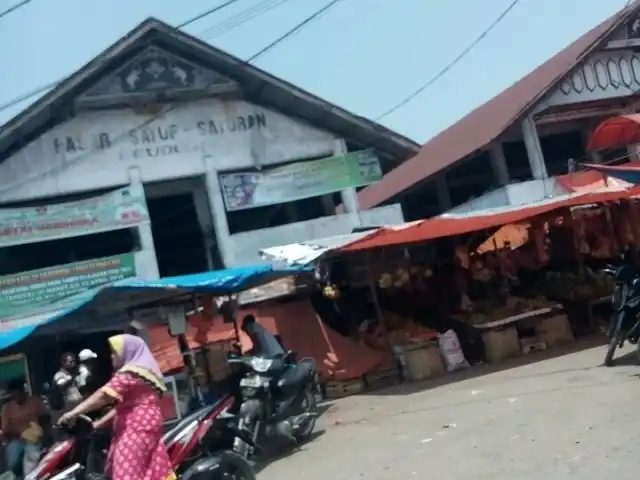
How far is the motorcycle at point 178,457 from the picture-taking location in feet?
20.5

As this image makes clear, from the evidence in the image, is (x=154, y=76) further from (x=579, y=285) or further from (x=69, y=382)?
(x=579, y=285)

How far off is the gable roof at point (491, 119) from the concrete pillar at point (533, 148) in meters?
0.44

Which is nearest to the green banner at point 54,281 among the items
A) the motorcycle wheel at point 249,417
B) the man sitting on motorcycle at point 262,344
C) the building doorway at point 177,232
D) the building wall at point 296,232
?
the building wall at point 296,232

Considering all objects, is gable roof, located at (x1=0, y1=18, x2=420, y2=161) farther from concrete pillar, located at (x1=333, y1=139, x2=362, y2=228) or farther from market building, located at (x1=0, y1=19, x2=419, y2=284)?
concrete pillar, located at (x1=333, y1=139, x2=362, y2=228)

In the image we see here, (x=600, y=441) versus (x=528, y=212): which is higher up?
(x=528, y=212)

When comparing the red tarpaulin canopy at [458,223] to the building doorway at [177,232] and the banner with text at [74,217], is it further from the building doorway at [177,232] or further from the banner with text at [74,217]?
the building doorway at [177,232]

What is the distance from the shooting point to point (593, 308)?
13.6m

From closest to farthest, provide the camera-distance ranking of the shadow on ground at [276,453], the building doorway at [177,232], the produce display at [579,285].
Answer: the shadow on ground at [276,453]
the produce display at [579,285]
the building doorway at [177,232]

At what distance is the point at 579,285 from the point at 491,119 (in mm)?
5963

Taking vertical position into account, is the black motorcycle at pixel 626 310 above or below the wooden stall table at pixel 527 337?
above

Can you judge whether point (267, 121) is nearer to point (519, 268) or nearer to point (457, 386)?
point (519, 268)

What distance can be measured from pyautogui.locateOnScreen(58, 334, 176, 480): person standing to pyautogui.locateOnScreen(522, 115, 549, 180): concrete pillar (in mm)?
13274

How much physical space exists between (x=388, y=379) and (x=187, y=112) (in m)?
6.20

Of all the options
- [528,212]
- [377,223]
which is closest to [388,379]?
[528,212]
